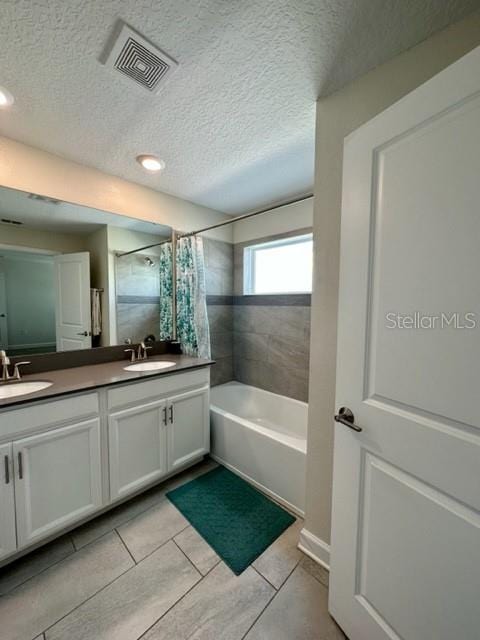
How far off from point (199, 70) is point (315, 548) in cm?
238

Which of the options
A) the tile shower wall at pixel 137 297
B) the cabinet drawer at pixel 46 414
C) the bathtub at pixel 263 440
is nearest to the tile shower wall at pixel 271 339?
the bathtub at pixel 263 440

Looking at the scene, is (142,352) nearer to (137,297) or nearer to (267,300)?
(137,297)

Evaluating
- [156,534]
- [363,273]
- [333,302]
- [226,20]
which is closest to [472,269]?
[363,273]

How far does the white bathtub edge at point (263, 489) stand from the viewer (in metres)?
1.66

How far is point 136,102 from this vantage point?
1.30 meters

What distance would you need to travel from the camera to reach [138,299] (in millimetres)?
2283

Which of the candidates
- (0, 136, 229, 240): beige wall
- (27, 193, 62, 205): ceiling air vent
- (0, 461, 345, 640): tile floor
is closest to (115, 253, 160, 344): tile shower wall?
(0, 136, 229, 240): beige wall

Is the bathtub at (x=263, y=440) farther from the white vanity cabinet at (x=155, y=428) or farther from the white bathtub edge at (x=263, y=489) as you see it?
the white vanity cabinet at (x=155, y=428)

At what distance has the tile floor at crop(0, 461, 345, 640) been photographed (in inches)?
41.4

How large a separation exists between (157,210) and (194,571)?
2.52 metres

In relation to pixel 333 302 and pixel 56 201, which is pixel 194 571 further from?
pixel 56 201

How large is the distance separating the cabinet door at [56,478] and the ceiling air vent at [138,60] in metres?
1.73

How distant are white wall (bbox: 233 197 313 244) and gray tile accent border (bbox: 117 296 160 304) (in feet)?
3.90

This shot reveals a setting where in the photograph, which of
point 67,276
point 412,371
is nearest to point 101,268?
point 67,276
